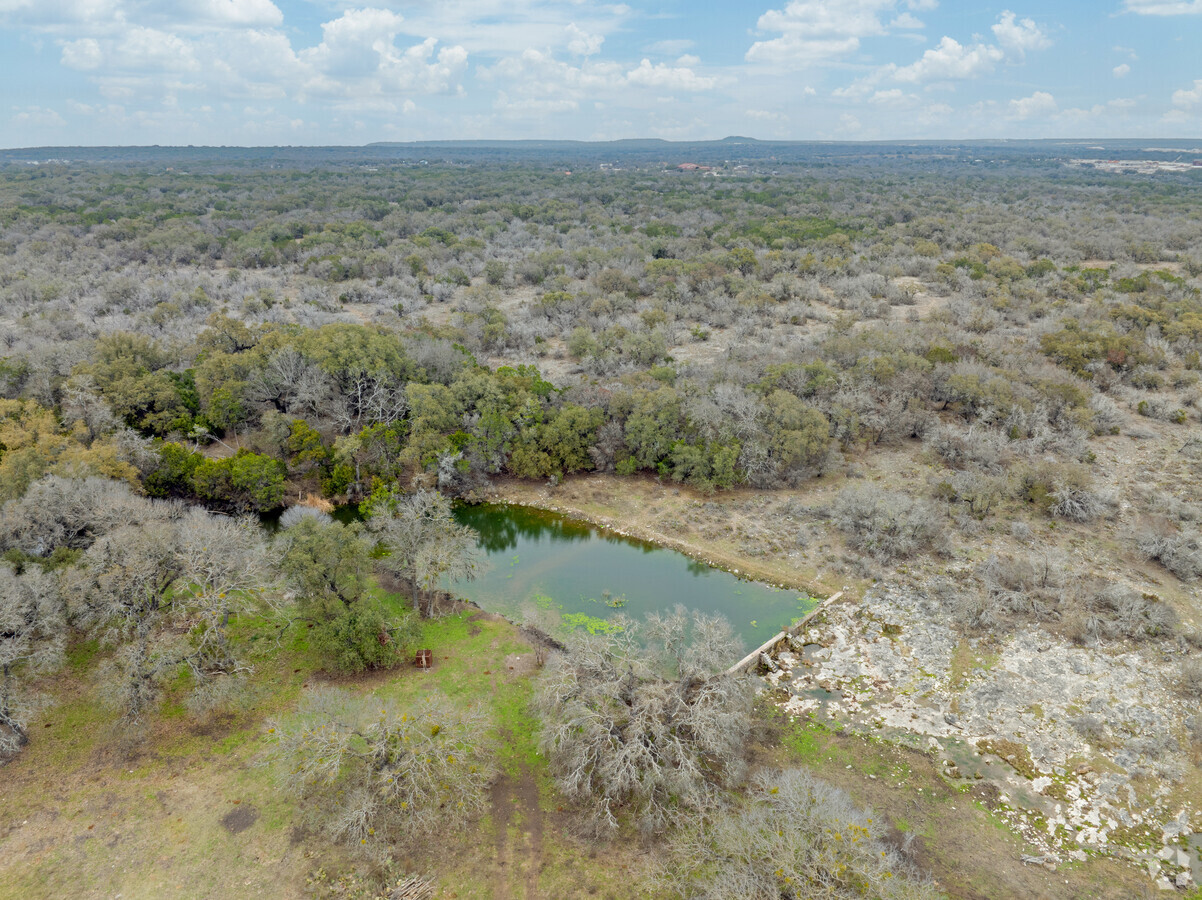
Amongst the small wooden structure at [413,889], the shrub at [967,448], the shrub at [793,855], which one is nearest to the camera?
the shrub at [793,855]

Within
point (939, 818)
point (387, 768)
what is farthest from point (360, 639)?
point (939, 818)

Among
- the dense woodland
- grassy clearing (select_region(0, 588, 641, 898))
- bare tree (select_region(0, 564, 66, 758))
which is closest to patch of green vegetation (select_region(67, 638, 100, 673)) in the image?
grassy clearing (select_region(0, 588, 641, 898))

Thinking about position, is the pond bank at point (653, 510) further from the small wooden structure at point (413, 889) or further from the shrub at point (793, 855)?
the small wooden structure at point (413, 889)

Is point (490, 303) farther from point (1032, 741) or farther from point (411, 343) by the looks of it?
point (1032, 741)

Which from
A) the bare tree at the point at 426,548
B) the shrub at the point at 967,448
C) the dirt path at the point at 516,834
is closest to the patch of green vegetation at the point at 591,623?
the bare tree at the point at 426,548

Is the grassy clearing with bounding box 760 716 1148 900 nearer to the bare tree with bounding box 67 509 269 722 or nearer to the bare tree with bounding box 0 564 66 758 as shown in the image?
the bare tree with bounding box 67 509 269 722

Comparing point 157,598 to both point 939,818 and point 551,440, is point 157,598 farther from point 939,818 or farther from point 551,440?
point 939,818
